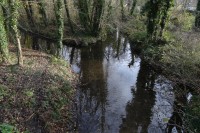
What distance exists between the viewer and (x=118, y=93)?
19188 mm

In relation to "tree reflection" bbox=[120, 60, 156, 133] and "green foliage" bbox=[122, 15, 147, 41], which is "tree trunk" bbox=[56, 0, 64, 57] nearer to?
"tree reflection" bbox=[120, 60, 156, 133]

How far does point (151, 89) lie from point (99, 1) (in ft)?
44.5

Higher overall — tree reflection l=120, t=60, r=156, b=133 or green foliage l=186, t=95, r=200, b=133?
green foliage l=186, t=95, r=200, b=133

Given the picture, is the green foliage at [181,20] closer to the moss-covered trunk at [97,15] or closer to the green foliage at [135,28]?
the green foliage at [135,28]

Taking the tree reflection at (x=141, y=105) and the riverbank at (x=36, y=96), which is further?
the tree reflection at (x=141, y=105)

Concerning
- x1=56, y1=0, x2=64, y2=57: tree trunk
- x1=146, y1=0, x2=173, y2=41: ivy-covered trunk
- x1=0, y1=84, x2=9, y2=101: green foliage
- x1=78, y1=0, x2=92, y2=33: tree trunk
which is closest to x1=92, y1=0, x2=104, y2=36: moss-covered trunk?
x1=78, y1=0, x2=92, y2=33: tree trunk

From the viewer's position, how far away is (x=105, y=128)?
14.6 meters

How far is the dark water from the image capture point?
15.3 m

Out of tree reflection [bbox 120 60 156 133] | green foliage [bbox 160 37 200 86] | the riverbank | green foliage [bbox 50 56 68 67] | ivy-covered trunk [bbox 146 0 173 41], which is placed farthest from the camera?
ivy-covered trunk [bbox 146 0 173 41]

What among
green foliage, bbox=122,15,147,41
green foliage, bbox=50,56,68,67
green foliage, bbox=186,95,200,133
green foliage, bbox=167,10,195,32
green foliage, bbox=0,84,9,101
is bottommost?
green foliage, bbox=186,95,200,133

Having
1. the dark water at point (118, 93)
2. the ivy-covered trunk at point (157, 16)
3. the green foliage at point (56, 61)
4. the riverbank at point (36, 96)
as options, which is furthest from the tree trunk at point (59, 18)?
the ivy-covered trunk at point (157, 16)

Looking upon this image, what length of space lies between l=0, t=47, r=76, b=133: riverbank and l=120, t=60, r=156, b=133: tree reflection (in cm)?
348

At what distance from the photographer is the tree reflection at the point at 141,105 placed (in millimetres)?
15222

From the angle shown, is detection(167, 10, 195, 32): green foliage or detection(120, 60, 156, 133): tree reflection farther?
detection(167, 10, 195, 32): green foliage
